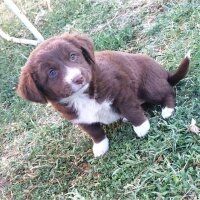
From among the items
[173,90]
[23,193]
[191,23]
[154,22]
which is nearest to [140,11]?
[154,22]

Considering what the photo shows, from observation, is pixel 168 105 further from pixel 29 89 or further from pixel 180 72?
pixel 29 89

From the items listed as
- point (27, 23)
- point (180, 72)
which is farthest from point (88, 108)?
point (27, 23)

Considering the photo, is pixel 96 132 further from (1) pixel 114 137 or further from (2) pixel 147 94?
(2) pixel 147 94

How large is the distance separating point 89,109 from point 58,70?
562 millimetres

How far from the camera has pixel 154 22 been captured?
6.26 metres

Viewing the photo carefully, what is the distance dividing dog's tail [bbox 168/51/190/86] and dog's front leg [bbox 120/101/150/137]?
534 millimetres

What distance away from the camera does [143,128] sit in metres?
4.41

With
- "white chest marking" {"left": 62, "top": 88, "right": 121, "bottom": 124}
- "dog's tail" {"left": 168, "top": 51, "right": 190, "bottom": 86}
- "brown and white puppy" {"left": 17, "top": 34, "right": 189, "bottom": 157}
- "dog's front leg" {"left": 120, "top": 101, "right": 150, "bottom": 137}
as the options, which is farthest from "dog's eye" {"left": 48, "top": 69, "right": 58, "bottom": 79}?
"dog's tail" {"left": 168, "top": 51, "right": 190, "bottom": 86}

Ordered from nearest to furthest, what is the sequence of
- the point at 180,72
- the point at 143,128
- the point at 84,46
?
the point at 84,46, the point at 143,128, the point at 180,72

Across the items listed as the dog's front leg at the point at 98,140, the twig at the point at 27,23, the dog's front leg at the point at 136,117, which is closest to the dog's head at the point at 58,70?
the dog's front leg at the point at 136,117

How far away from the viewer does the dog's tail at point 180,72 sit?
4.60 m

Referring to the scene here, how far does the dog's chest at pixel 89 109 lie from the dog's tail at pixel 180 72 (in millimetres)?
728

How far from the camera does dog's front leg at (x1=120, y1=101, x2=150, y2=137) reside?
4293mm

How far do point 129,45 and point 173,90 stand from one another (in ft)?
5.03
